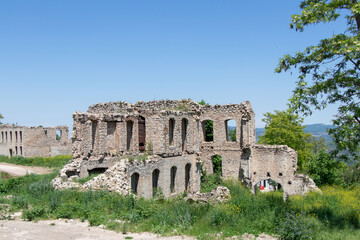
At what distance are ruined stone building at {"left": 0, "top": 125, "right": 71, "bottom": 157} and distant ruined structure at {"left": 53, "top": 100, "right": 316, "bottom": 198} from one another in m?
23.8

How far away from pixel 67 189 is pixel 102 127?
5418 millimetres

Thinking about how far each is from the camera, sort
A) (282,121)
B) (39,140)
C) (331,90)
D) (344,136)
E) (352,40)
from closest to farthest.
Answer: (352,40)
(344,136)
(331,90)
(282,121)
(39,140)

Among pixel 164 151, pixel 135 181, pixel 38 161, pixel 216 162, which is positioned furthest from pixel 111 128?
pixel 38 161

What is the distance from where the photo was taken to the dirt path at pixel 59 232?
11359 millimetres

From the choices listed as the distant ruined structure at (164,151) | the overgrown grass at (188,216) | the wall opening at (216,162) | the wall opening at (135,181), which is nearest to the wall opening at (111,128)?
the distant ruined structure at (164,151)

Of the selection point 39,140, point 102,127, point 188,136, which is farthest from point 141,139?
point 39,140

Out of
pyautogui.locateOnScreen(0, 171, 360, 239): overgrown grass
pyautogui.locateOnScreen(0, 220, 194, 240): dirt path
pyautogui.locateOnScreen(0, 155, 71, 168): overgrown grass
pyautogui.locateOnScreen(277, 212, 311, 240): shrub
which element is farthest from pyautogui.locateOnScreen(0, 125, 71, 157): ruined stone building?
pyautogui.locateOnScreen(277, 212, 311, 240): shrub

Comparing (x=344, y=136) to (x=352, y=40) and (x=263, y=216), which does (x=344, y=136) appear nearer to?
(x=352, y=40)

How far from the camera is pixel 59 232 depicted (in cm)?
1190

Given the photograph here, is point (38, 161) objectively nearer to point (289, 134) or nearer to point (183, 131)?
point (183, 131)

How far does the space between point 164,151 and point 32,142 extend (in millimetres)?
30283

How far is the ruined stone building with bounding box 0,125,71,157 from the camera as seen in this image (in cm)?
4556

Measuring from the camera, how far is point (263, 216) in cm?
1345

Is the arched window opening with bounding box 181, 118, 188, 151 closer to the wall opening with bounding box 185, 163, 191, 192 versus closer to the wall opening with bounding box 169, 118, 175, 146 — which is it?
the wall opening with bounding box 169, 118, 175, 146
